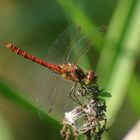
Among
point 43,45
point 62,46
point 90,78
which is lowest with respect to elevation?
point 90,78

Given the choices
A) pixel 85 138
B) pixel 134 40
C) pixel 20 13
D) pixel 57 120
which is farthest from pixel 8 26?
pixel 85 138

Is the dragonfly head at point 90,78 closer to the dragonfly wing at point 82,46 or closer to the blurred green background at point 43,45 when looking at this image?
the dragonfly wing at point 82,46

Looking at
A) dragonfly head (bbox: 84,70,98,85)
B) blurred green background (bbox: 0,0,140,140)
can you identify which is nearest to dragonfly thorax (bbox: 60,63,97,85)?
dragonfly head (bbox: 84,70,98,85)

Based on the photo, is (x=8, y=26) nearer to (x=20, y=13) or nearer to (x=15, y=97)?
(x=20, y=13)

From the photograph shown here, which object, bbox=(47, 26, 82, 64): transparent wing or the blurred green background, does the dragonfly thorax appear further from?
the blurred green background

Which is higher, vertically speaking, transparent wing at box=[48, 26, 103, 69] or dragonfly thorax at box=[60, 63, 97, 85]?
transparent wing at box=[48, 26, 103, 69]

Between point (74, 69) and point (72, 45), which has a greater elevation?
point (72, 45)

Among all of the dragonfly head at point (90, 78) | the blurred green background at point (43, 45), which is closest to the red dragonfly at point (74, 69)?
the dragonfly head at point (90, 78)

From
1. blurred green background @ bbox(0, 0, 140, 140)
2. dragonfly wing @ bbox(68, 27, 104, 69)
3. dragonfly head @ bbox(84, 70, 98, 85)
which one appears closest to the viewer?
dragonfly head @ bbox(84, 70, 98, 85)

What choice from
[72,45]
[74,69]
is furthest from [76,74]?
[72,45]

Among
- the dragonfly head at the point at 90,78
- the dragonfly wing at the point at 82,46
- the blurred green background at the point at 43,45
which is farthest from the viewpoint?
the blurred green background at the point at 43,45

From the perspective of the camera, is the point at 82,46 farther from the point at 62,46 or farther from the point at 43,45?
the point at 43,45
